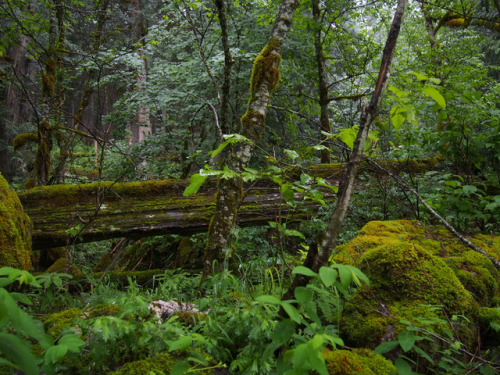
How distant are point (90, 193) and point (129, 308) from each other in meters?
3.11

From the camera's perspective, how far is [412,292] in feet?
7.33

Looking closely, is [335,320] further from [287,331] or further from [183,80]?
[183,80]

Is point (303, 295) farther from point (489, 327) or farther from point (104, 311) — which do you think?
point (489, 327)

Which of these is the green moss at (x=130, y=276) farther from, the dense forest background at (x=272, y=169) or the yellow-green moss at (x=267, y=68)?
the yellow-green moss at (x=267, y=68)

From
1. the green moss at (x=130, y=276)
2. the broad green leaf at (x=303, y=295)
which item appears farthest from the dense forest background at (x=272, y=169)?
the green moss at (x=130, y=276)

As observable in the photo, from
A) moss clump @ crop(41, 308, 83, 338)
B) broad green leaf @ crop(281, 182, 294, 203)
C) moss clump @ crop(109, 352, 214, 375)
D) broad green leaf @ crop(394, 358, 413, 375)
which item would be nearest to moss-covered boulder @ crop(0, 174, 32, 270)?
moss clump @ crop(41, 308, 83, 338)

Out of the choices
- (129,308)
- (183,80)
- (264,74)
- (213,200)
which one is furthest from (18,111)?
(129,308)

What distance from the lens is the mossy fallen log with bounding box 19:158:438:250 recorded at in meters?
4.02

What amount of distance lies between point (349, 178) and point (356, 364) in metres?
1.05

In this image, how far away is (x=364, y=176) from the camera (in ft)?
17.5

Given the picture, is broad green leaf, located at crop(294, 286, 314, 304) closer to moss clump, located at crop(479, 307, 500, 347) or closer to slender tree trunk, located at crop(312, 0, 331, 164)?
moss clump, located at crop(479, 307, 500, 347)

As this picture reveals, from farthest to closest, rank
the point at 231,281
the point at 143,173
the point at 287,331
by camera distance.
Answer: the point at 143,173
the point at 231,281
the point at 287,331

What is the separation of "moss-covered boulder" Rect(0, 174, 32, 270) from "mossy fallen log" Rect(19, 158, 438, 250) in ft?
1.68

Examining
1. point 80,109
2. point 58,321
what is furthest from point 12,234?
point 80,109
